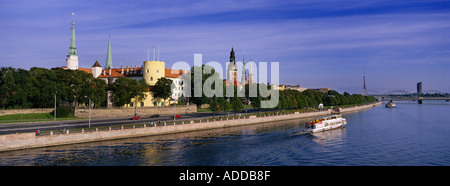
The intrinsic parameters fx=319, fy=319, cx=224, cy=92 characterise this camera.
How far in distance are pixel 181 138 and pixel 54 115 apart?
1440 inches

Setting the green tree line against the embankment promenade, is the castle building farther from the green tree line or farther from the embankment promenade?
the embankment promenade

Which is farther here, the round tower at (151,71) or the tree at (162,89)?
the round tower at (151,71)

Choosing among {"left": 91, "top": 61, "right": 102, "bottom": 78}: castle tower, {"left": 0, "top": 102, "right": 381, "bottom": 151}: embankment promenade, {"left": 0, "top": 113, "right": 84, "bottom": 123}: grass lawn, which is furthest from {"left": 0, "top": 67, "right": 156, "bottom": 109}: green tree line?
{"left": 91, "top": 61, "right": 102, "bottom": 78}: castle tower

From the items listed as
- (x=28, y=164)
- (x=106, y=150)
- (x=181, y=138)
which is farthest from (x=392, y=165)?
(x=28, y=164)

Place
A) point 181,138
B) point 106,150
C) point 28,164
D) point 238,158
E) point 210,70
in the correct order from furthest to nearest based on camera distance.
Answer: point 210,70 → point 181,138 → point 106,150 → point 238,158 → point 28,164

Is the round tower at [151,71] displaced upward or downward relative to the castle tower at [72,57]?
downward

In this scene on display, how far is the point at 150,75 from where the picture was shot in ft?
375

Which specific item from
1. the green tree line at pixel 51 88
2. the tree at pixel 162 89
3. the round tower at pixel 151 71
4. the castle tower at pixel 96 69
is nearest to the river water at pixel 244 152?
the green tree line at pixel 51 88

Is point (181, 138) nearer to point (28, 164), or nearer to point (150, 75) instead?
point (28, 164)

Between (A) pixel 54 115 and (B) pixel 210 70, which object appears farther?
(B) pixel 210 70

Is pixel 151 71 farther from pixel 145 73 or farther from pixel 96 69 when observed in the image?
pixel 96 69

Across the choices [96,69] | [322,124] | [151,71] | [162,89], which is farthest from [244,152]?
[96,69]

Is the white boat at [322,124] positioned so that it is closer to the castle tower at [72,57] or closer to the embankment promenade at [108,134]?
the embankment promenade at [108,134]

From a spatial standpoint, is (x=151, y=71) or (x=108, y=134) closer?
(x=108, y=134)
